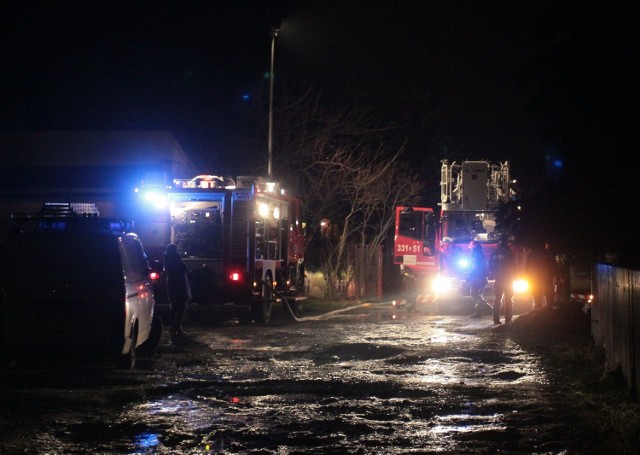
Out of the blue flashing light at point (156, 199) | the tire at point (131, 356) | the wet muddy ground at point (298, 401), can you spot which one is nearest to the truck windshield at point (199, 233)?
the blue flashing light at point (156, 199)

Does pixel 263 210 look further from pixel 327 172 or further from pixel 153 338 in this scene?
pixel 327 172

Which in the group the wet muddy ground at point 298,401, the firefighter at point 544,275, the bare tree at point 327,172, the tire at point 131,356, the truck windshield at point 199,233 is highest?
the bare tree at point 327,172

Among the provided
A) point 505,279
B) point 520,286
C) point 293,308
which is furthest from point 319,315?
point 520,286

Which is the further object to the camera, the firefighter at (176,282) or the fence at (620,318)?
the firefighter at (176,282)

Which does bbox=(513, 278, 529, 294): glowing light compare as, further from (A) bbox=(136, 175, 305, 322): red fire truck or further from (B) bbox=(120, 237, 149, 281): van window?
(B) bbox=(120, 237, 149, 281): van window

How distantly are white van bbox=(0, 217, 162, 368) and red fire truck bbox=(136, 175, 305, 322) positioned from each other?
6.90 meters

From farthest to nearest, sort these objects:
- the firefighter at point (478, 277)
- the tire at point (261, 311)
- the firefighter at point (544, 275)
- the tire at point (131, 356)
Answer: the firefighter at point (478, 277)
the firefighter at point (544, 275)
the tire at point (261, 311)
the tire at point (131, 356)

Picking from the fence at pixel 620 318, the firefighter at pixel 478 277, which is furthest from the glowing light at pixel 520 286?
the fence at pixel 620 318

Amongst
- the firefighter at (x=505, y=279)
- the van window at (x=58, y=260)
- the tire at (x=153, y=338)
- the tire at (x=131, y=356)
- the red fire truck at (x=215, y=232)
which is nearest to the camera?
the van window at (x=58, y=260)

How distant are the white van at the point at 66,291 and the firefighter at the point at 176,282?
5.11 m

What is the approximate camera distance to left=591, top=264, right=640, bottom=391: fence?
940 cm

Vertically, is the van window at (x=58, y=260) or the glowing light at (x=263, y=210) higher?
the glowing light at (x=263, y=210)

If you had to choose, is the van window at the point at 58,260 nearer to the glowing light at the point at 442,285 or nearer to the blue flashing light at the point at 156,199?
the blue flashing light at the point at 156,199

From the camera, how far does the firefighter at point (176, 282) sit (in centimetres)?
1716
